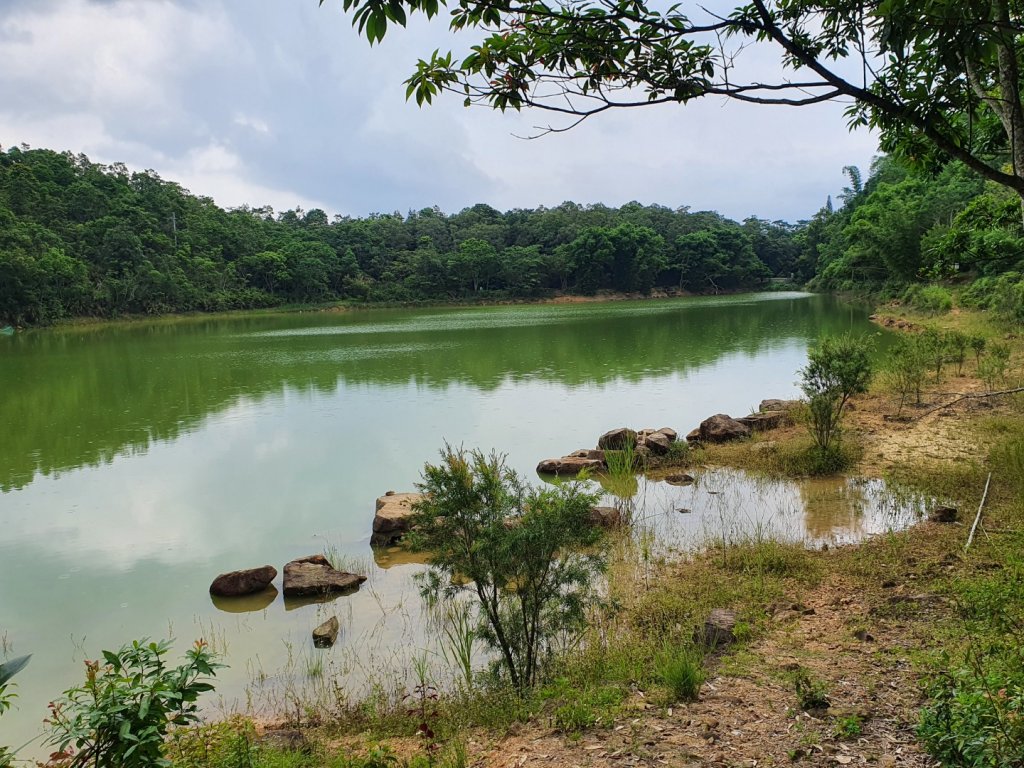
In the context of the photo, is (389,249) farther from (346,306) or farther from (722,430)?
(722,430)

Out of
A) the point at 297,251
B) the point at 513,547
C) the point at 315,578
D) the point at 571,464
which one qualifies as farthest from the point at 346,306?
the point at 513,547

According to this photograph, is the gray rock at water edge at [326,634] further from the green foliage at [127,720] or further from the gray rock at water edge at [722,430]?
the gray rock at water edge at [722,430]

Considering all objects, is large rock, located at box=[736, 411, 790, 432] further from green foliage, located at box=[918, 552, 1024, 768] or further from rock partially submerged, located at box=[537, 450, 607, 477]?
green foliage, located at box=[918, 552, 1024, 768]

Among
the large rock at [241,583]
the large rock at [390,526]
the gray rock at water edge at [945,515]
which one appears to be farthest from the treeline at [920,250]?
the large rock at [241,583]

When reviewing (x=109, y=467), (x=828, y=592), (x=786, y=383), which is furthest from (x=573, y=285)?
(x=828, y=592)

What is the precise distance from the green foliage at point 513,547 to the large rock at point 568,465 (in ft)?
15.6

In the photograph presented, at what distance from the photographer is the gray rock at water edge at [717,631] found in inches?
155

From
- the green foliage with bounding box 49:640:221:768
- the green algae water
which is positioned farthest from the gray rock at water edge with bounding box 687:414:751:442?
the green foliage with bounding box 49:640:221:768

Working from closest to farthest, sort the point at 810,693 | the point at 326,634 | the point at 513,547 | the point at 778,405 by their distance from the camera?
the point at 810,693, the point at 513,547, the point at 326,634, the point at 778,405

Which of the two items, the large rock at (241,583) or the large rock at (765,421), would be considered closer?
the large rock at (241,583)

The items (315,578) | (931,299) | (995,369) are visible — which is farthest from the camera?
(931,299)

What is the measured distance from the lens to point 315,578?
597 cm

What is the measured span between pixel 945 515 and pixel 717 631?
10.1 ft

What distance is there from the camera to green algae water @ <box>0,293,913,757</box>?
521 cm
